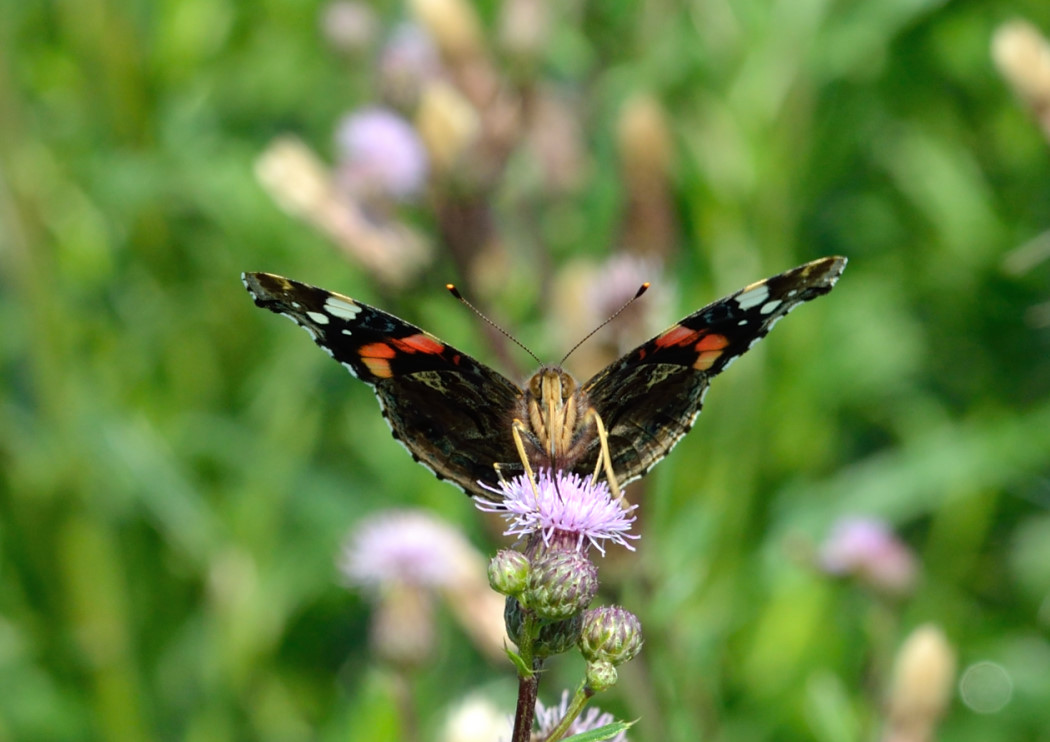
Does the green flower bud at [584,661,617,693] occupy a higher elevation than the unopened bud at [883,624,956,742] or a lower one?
lower

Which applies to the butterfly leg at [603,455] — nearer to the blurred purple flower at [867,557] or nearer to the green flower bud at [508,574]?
the green flower bud at [508,574]

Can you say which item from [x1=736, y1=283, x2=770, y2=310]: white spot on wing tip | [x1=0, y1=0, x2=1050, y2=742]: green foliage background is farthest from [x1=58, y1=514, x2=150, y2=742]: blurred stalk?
[x1=736, y1=283, x2=770, y2=310]: white spot on wing tip

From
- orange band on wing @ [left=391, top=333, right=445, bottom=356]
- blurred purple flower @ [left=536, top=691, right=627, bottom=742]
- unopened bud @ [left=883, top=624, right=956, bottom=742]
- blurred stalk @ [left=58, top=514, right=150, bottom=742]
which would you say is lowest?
blurred purple flower @ [left=536, top=691, right=627, bottom=742]

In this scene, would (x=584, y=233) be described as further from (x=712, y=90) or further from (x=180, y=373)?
(x=180, y=373)

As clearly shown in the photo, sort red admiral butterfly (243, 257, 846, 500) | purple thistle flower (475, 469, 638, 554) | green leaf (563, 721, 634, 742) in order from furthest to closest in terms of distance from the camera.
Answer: red admiral butterfly (243, 257, 846, 500) → purple thistle flower (475, 469, 638, 554) → green leaf (563, 721, 634, 742)

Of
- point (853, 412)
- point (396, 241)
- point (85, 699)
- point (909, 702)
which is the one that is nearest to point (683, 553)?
point (909, 702)

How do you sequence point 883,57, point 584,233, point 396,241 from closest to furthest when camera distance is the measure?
point 396,241 < point 584,233 < point 883,57

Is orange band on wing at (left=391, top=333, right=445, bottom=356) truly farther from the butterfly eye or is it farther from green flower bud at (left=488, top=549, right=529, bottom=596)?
green flower bud at (left=488, top=549, right=529, bottom=596)
